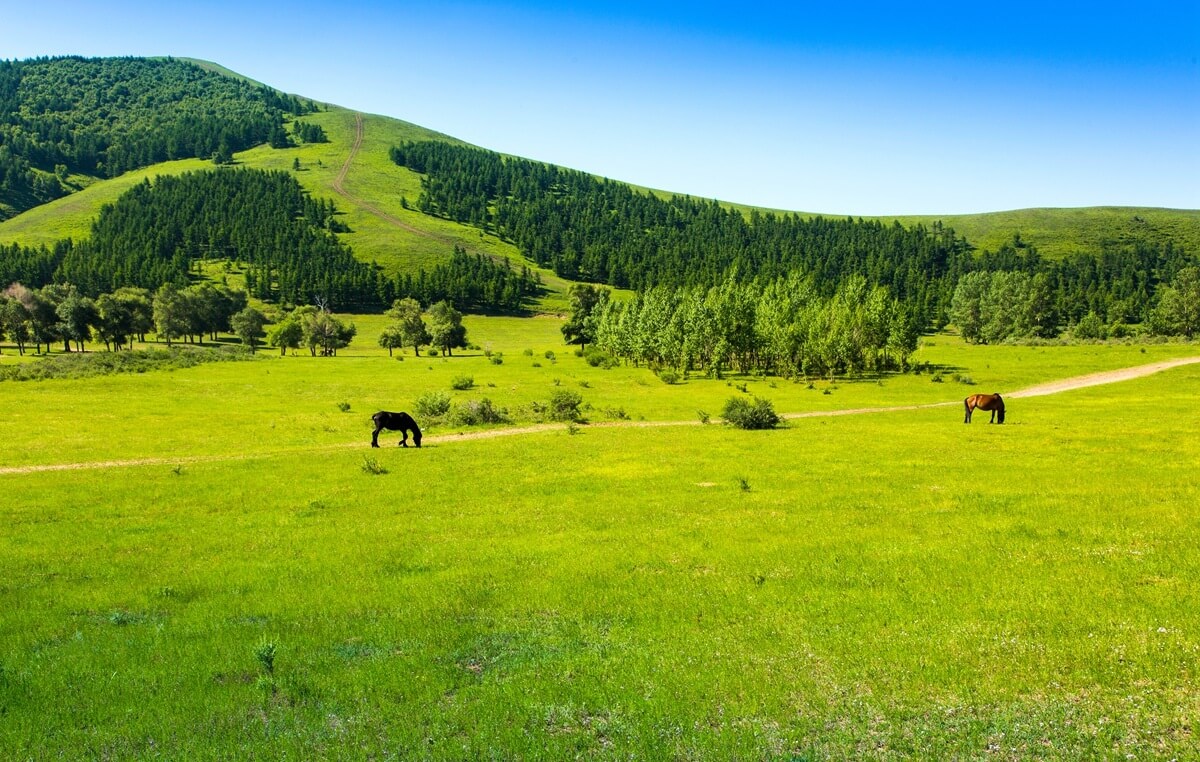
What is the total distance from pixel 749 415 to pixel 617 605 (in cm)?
3289

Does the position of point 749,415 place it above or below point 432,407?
above

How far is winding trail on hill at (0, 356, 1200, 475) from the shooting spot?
3488cm

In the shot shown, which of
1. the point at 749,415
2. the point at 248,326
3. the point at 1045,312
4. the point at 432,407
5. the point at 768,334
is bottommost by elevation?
the point at 432,407

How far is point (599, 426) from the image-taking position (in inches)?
1953

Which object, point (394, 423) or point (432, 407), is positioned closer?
point (394, 423)

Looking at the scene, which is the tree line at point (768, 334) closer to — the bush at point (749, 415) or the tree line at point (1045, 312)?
the bush at point (749, 415)

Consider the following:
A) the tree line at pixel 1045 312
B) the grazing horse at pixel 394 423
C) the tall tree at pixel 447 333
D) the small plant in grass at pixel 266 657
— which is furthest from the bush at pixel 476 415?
the tree line at pixel 1045 312

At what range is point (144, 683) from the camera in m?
11.1

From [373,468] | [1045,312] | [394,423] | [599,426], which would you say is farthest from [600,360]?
[1045,312]

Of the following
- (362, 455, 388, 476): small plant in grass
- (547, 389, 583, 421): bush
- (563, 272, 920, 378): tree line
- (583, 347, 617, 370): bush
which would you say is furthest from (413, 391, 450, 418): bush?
(583, 347, 617, 370): bush

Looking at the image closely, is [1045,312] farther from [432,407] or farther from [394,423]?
[394,423]

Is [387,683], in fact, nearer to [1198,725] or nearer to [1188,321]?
[1198,725]

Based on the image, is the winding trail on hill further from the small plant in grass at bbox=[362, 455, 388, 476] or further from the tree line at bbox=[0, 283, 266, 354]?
the tree line at bbox=[0, 283, 266, 354]

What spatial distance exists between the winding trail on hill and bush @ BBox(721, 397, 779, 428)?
3776 millimetres
